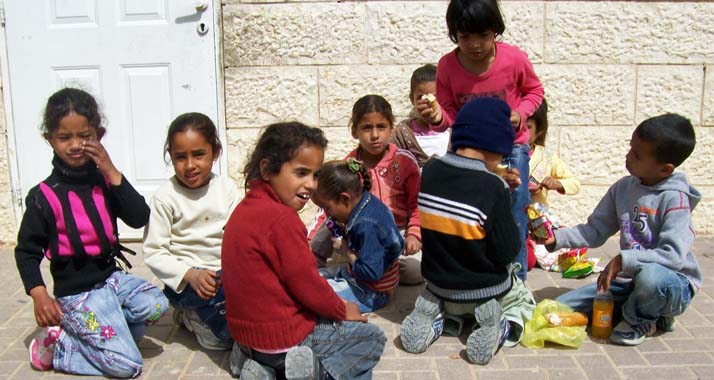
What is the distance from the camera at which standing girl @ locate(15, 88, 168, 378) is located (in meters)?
3.18

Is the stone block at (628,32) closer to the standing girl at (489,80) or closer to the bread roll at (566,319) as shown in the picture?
the standing girl at (489,80)

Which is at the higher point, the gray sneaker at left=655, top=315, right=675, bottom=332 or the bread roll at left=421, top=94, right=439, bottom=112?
the bread roll at left=421, top=94, right=439, bottom=112

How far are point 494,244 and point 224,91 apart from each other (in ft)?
9.15

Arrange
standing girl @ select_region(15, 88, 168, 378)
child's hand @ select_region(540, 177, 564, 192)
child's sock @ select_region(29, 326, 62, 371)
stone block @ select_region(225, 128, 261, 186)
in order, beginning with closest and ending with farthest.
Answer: standing girl @ select_region(15, 88, 168, 378) → child's sock @ select_region(29, 326, 62, 371) → child's hand @ select_region(540, 177, 564, 192) → stone block @ select_region(225, 128, 261, 186)

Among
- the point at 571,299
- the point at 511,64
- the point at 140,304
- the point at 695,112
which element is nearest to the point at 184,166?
the point at 140,304

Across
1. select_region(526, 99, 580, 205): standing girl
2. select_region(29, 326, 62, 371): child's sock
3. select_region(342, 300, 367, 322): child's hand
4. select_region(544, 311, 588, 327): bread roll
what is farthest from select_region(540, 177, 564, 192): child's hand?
select_region(29, 326, 62, 371): child's sock

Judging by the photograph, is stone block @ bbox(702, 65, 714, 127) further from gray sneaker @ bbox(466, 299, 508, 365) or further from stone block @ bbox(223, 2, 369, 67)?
gray sneaker @ bbox(466, 299, 508, 365)

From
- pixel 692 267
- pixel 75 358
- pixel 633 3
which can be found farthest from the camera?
Answer: pixel 633 3

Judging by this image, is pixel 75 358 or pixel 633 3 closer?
pixel 75 358

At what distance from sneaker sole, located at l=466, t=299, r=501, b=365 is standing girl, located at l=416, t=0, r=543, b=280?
2.68 feet

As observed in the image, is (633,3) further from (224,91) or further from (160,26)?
(160,26)

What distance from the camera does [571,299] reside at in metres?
3.80

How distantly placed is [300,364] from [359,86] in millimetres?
2925

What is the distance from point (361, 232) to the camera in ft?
12.7
